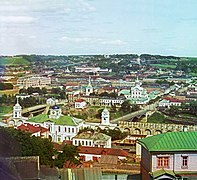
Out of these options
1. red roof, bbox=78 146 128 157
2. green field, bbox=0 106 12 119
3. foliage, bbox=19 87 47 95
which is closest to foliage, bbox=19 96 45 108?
foliage, bbox=19 87 47 95

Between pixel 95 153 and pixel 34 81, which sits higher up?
pixel 34 81

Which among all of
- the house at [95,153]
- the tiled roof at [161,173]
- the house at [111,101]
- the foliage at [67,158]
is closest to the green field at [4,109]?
the foliage at [67,158]

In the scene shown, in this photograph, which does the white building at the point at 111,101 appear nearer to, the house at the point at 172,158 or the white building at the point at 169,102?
the white building at the point at 169,102

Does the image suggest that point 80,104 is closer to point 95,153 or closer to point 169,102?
point 169,102

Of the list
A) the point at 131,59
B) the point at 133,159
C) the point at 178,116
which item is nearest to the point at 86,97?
the point at 178,116

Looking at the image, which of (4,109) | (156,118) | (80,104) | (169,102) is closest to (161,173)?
(4,109)

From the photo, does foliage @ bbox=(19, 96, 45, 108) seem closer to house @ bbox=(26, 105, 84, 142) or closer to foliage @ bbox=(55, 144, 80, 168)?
house @ bbox=(26, 105, 84, 142)

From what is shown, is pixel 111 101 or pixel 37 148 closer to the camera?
pixel 37 148

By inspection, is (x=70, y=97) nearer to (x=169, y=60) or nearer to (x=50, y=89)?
(x=50, y=89)

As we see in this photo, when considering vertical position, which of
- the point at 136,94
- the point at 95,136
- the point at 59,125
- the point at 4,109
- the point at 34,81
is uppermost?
the point at 34,81
